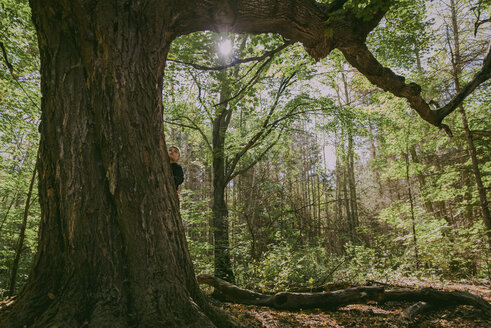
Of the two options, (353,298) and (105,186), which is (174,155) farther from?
(353,298)

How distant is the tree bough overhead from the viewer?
1.92 meters

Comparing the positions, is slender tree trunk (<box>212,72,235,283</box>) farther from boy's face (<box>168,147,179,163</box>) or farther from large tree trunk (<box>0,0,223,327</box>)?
large tree trunk (<box>0,0,223,327</box>)

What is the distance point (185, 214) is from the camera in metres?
9.73

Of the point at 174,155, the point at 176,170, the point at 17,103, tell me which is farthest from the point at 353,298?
the point at 17,103

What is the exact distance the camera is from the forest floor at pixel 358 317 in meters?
2.83

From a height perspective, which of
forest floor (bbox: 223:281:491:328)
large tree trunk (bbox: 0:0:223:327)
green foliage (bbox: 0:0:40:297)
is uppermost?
green foliage (bbox: 0:0:40:297)

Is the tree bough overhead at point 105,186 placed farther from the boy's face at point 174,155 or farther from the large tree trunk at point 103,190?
the boy's face at point 174,155

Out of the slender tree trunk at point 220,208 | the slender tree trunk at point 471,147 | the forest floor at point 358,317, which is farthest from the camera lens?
A: the slender tree trunk at point 220,208

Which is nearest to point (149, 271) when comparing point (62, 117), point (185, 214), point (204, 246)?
point (62, 117)

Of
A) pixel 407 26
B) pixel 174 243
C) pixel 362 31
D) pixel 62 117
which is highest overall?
pixel 407 26

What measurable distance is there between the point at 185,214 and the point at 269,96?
578cm

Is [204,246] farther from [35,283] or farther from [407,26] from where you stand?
[407,26]

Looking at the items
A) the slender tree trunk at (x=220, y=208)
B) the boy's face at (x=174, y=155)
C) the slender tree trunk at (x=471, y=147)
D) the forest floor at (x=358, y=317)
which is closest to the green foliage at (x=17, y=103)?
the boy's face at (x=174, y=155)

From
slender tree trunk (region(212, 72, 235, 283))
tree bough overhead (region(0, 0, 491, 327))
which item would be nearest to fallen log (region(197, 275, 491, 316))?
tree bough overhead (region(0, 0, 491, 327))
